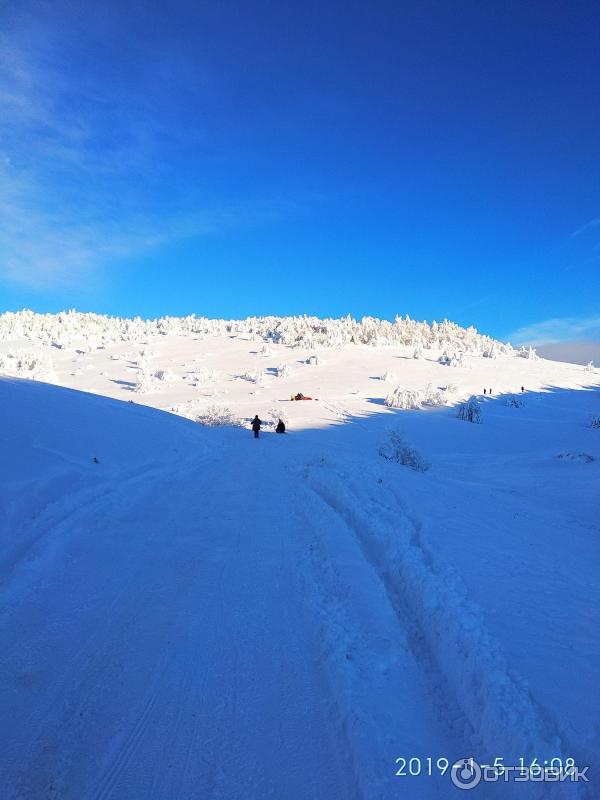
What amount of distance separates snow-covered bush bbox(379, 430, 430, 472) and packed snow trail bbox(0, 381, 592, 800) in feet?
26.7

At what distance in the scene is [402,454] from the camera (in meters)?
16.3

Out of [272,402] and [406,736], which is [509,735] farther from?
[272,402]

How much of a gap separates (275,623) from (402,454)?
12.9 meters

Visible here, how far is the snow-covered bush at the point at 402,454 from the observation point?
15.6 m

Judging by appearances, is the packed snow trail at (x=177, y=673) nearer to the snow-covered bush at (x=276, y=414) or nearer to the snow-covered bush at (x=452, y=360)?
the snow-covered bush at (x=276, y=414)

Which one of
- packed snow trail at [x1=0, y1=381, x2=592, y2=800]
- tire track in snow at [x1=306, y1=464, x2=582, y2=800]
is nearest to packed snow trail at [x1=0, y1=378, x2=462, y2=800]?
packed snow trail at [x1=0, y1=381, x2=592, y2=800]

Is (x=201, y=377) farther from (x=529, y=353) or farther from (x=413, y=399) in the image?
(x=529, y=353)

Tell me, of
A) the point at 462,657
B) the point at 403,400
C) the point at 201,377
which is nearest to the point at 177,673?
the point at 462,657

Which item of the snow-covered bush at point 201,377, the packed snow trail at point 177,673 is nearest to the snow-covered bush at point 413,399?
the snow-covered bush at point 201,377

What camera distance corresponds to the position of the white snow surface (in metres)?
2.78

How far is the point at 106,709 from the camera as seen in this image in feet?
10.2

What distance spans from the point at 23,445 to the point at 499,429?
2514 cm

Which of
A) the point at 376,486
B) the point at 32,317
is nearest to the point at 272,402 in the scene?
the point at 376,486

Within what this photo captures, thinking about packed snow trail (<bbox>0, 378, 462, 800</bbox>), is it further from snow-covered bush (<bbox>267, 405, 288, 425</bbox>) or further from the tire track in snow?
snow-covered bush (<bbox>267, 405, 288, 425</bbox>)
